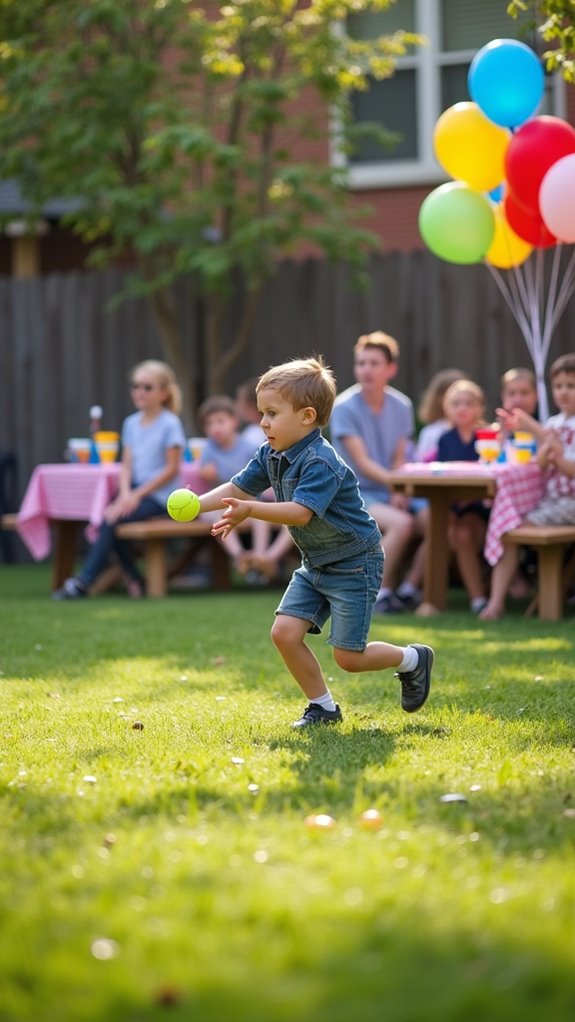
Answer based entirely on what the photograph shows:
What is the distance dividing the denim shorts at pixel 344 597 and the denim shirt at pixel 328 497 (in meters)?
0.04

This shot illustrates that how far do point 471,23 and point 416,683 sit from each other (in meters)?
10.7

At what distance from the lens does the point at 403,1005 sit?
83.8 inches

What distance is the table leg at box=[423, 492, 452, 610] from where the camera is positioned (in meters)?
8.44

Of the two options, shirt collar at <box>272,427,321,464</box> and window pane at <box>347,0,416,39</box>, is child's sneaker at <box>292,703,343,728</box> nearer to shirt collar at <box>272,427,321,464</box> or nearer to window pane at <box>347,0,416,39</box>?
shirt collar at <box>272,427,321,464</box>

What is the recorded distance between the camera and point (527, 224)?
8.08m

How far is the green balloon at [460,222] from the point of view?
8.14 meters

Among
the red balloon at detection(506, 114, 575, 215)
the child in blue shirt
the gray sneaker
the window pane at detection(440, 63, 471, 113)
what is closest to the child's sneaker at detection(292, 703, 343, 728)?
the child in blue shirt

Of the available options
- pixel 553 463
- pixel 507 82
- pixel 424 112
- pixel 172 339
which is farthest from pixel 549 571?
pixel 424 112

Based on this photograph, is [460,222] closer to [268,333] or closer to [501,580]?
[501,580]

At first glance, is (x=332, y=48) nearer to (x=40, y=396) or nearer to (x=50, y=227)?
(x=40, y=396)

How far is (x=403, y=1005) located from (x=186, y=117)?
1033 cm

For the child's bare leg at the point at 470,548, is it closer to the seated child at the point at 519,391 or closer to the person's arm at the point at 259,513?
the seated child at the point at 519,391

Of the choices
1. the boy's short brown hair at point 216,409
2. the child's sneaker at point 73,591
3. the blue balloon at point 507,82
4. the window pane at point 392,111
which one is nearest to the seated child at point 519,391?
the blue balloon at point 507,82

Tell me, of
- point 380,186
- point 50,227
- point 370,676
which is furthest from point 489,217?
point 50,227
